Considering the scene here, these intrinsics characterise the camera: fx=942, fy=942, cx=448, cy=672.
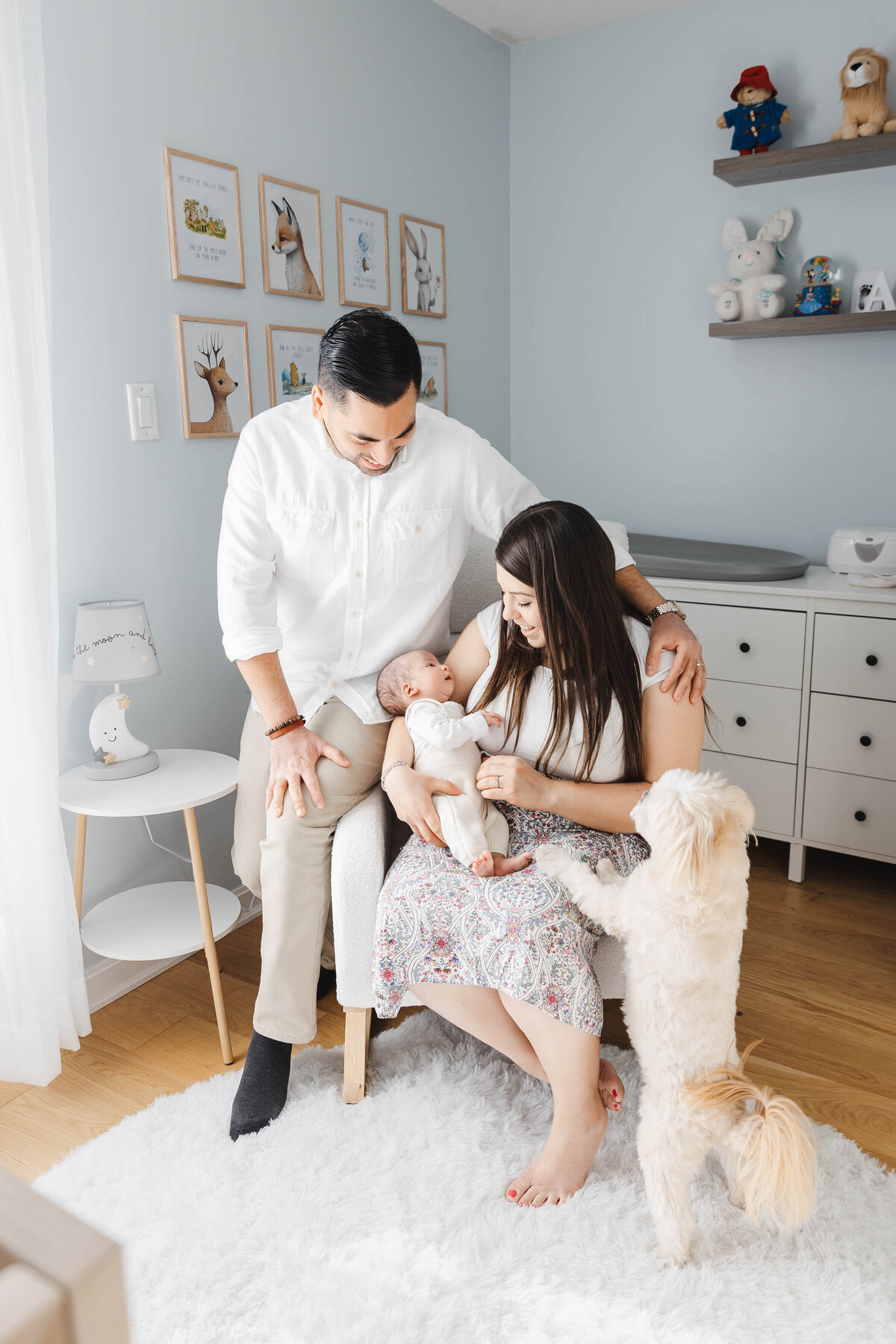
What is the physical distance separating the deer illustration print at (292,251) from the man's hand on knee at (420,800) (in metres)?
1.41

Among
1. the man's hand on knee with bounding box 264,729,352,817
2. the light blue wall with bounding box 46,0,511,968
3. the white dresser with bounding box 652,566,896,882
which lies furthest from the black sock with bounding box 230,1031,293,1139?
the white dresser with bounding box 652,566,896,882

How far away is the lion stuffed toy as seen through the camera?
8.00 ft

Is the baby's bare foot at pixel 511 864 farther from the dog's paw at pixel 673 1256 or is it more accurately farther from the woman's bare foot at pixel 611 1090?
the dog's paw at pixel 673 1256

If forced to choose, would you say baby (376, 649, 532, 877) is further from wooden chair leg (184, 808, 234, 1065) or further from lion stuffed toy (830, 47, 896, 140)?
lion stuffed toy (830, 47, 896, 140)

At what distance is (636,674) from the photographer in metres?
1.62

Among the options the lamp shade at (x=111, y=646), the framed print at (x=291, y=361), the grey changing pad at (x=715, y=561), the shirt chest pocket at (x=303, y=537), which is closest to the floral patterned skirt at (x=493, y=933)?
the shirt chest pocket at (x=303, y=537)

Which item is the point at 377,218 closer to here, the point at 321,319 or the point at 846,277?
the point at 321,319

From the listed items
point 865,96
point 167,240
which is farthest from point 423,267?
point 865,96

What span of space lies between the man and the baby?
4cm

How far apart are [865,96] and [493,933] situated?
239cm

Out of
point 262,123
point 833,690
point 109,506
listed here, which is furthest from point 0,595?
point 833,690

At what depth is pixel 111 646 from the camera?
6.10 feet

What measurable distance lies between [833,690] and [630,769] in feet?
3.49

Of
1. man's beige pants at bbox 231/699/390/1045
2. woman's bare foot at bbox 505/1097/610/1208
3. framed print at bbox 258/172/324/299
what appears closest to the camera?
woman's bare foot at bbox 505/1097/610/1208
